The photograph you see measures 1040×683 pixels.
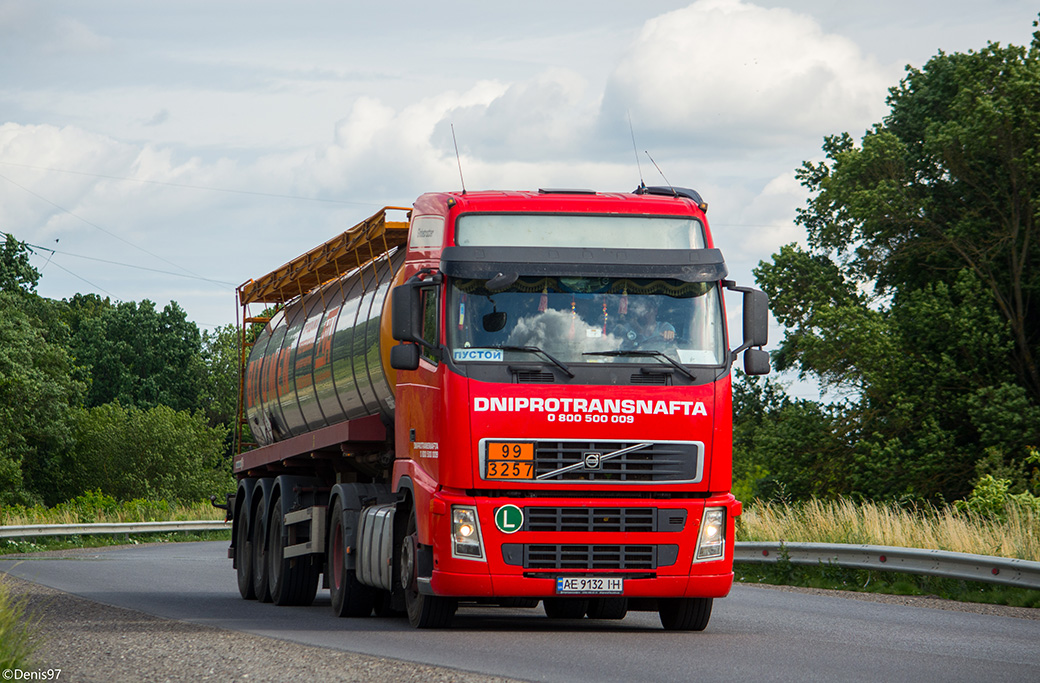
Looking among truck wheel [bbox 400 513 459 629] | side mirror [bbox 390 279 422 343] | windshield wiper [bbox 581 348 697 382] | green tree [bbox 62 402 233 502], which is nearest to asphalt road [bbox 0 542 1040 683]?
truck wheel [bbox 400 513 459 629]

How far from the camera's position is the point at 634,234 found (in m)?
11.8

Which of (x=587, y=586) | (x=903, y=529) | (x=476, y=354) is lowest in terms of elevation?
(x=587, y=586)

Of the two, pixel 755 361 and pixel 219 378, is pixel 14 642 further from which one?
pixel 219 378

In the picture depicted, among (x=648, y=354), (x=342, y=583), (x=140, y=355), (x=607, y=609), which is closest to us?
(x=648, y=354)

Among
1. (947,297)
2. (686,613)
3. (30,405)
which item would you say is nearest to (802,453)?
(947,297)

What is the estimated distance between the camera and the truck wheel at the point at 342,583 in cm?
1389

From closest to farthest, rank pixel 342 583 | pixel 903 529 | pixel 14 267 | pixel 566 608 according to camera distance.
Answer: pixel 342 583
pixel 566 608
pixel 903 529
pixel 14 267

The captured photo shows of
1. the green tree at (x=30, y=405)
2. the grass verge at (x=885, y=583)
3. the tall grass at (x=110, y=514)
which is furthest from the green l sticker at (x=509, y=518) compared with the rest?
the green tree at (x=30, y=405)

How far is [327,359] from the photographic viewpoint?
1588cm

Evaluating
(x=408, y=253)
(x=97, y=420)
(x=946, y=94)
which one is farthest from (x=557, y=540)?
(x=97, y=420)

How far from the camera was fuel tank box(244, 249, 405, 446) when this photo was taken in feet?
46.3

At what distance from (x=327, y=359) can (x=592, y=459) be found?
5.44 metres

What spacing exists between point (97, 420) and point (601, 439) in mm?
66788

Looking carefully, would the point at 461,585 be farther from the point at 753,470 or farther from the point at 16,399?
the point at 16,399
